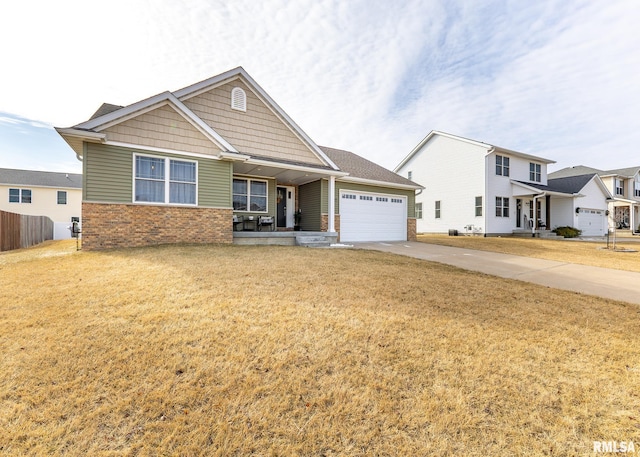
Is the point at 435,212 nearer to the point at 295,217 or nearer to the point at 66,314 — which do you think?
the point at 295,217

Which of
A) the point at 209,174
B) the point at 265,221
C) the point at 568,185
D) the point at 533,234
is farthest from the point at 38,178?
the point at 568,185

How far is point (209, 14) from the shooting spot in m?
8.98

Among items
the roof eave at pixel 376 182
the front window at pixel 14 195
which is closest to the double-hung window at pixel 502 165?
the roof eave at pixel 376 182

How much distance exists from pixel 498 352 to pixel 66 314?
5.64m

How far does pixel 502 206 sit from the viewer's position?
2122cm

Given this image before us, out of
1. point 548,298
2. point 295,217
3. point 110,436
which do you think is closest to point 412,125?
point 295,217

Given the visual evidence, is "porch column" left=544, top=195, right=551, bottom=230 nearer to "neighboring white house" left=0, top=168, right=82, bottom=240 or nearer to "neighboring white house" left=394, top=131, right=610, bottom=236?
"neighboring white house" left=394, top=131, right=610, bottom=236

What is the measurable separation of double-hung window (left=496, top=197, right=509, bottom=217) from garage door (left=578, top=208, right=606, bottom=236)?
9218mm

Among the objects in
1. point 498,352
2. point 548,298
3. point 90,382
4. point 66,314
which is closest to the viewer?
point 90,382

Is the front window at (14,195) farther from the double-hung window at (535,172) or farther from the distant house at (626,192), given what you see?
the distant house at (626,192)

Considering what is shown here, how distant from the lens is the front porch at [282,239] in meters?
11.1

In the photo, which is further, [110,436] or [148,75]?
[148,75]

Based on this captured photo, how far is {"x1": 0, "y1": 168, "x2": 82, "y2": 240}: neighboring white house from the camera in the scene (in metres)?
23.2

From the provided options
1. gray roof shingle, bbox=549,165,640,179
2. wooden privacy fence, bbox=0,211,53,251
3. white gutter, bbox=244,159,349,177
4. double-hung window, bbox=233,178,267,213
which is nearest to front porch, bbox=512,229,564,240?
white gutter, bbox=244,159,349,177
